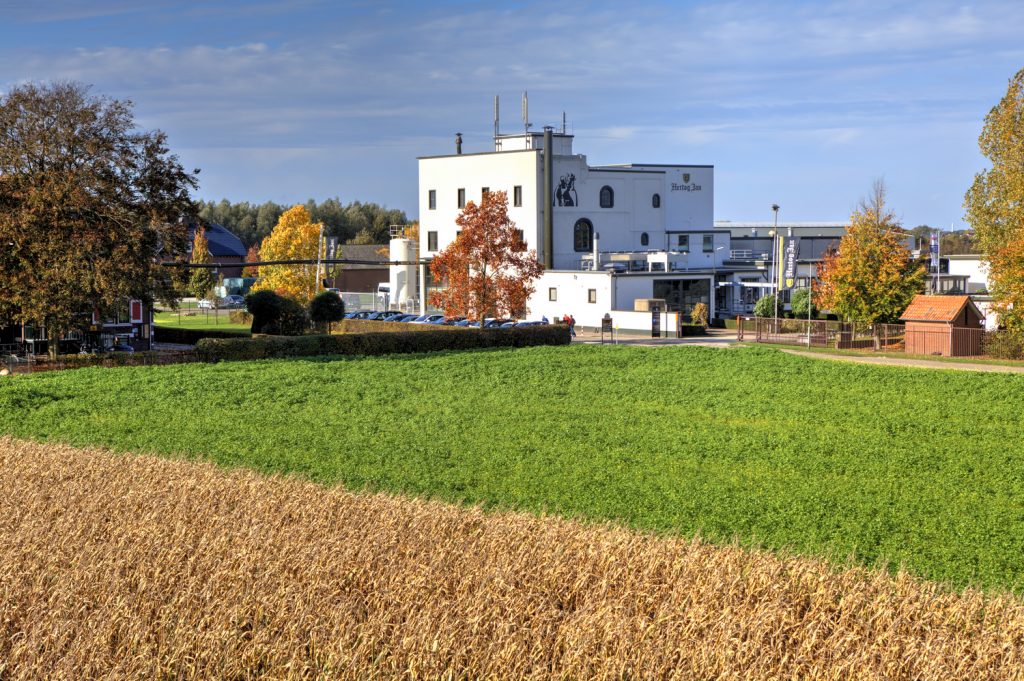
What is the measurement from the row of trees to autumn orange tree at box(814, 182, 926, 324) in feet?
299

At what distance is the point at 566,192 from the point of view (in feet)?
250

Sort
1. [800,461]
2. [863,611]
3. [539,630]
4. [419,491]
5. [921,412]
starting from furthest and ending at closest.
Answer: [921,412] → [800,461] → [419,491] → [863,611] → [539,630]

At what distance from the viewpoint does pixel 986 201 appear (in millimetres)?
49656

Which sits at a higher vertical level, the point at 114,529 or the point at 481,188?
the point at 481,188

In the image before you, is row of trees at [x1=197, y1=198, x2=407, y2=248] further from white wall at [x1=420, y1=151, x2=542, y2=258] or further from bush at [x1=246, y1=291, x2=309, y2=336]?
bush at [x1=246, y1=291, x2=309, y2=336]

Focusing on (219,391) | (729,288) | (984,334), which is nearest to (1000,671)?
(219,391)

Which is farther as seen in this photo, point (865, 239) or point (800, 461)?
point (865, 239)

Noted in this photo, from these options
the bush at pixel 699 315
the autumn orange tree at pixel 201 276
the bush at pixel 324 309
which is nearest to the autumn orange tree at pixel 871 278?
the bush at pixel 699 315

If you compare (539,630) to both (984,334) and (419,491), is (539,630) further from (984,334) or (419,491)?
(984,334)

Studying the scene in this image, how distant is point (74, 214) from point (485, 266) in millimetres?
22623

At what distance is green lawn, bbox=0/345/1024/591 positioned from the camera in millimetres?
15125

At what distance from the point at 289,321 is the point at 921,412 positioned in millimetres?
36940

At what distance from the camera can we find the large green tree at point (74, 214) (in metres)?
34.5

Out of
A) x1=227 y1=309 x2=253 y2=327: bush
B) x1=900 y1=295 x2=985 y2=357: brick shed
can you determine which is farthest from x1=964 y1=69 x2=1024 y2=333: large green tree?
x1=227 y1=309 x2=253 y2=327: bush
